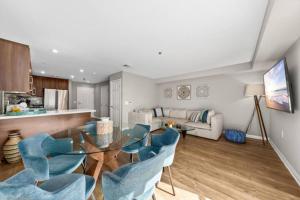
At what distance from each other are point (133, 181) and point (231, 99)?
4497mm

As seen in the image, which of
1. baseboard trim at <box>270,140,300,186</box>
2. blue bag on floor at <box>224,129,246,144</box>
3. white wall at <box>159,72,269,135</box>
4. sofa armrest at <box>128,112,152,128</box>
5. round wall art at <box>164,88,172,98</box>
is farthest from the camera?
round wall art at <box>164,88,172,98</box>

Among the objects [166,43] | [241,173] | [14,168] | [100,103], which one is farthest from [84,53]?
[100,103]

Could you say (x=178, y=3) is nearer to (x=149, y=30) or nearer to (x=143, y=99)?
(x=149, y=30)

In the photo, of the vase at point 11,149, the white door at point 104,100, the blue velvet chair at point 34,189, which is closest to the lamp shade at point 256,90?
the blue velvet chair at point 34,189

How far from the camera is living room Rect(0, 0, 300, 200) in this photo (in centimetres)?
120

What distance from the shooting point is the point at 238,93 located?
3.99 meters

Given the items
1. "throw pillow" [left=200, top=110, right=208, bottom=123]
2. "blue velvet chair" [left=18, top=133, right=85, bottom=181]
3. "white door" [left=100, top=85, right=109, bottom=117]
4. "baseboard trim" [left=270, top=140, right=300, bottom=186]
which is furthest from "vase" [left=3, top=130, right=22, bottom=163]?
"baseboard trim" [left=270, top=140, right=300, bottom=186]

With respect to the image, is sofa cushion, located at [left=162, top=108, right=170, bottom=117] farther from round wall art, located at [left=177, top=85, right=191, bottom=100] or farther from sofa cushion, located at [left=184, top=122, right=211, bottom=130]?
sofa cushion, located at [left=184, top=122, right=211, bottom=130]

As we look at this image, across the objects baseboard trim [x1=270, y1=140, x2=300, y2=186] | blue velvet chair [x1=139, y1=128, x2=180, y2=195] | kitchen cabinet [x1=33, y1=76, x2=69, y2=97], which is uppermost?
kitchen cabinet [x1=33, y1=76, x2=69, y2=97]

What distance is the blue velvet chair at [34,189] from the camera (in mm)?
562

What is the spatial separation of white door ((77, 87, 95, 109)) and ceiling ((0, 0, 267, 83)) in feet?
14.3

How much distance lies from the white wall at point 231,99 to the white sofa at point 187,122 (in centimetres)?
45

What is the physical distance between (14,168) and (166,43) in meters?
3.77

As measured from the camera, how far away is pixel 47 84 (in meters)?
5.65
